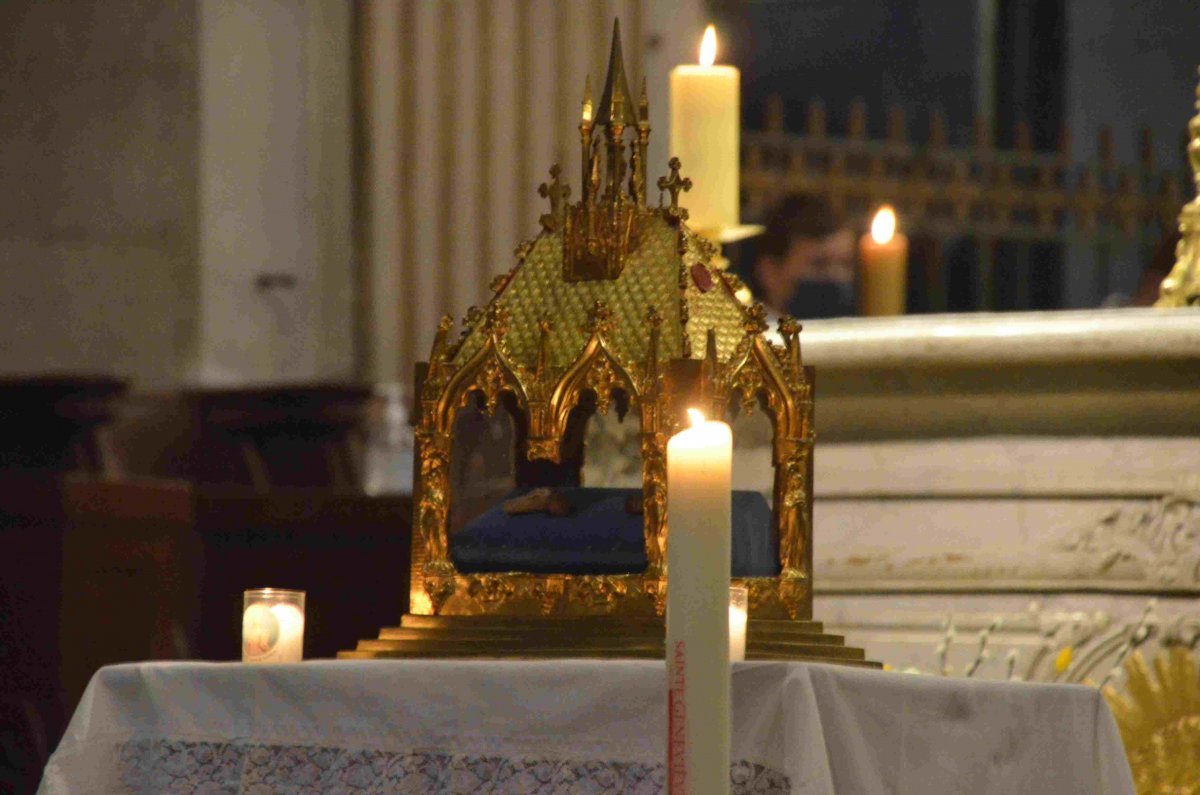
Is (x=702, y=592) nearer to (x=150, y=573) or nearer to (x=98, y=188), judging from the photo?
(x=150, y=573)

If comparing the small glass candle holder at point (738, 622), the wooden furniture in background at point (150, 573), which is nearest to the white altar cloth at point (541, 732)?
the small glass candle holder at point (738, 622)

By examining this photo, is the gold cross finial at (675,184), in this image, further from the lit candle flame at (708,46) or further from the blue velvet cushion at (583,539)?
the lit candle flame at (708,46)

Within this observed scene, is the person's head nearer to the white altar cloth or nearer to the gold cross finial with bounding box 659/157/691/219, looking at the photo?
the gold cross finial with bounding box 659/157/691/219

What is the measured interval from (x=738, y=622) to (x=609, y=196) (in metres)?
0.38

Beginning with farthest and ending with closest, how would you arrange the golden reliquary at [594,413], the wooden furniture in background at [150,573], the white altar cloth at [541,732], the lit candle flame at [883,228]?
the wooden furniture in background at [150,573] → the lit candle flame at [883,228] → the golden reliquary at [594,413] → the white altar cloth at [541,732]

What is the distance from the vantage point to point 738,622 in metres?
1.60

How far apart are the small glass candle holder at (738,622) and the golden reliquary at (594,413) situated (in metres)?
0.06

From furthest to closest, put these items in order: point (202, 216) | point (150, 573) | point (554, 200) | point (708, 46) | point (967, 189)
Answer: point (967, 189), point (202, 216), point (150, 573), point (708, 46), point (554, 200)

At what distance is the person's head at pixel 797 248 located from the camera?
12.6 feet

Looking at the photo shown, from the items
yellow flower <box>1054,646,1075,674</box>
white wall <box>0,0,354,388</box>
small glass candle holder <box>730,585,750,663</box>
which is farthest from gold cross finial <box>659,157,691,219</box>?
white wall <box>0,0,354,388</box>

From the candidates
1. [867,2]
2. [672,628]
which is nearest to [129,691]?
[672,628]

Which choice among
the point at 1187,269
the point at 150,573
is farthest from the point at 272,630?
the point at 150,573

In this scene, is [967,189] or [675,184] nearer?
[675,184]

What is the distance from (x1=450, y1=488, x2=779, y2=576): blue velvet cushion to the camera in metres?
1.72
